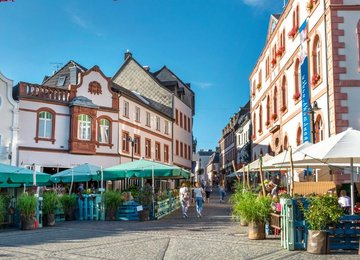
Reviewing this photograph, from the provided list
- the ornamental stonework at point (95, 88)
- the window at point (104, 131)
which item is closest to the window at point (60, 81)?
the ornamental stonework at point (95, 88)

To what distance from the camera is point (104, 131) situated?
1284 inches

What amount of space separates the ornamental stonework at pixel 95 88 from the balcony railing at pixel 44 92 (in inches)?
69.0

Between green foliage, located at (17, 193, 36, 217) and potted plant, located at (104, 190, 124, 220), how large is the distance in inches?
160

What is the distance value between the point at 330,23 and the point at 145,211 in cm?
1121

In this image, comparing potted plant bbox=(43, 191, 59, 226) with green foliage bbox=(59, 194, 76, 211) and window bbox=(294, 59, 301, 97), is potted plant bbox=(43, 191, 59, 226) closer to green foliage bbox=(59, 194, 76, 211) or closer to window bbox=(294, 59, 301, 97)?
green foliage bbox=(59, 194, 76, 211)

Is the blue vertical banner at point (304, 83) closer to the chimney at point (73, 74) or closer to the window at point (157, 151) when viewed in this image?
the chimney at point (73, 74)

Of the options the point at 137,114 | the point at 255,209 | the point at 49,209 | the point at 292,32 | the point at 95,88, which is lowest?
the point at 49,209

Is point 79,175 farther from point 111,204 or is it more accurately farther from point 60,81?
point 60,81

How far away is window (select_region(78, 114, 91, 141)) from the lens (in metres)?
Answer: 30.9

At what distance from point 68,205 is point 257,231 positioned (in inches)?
419

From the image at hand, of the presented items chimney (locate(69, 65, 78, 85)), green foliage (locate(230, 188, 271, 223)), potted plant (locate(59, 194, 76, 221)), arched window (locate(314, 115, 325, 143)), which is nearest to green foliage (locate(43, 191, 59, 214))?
potted plant (locate(59, 194, 76, 221))

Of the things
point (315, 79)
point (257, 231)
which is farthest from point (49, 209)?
point (315, 79)

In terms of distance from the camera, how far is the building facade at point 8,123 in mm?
27625

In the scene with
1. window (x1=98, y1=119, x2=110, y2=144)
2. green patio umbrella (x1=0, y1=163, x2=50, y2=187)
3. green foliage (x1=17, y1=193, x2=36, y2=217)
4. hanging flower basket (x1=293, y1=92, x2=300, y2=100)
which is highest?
hanging flower basket (x1=293, y1=92, x2=300, y2=100)
